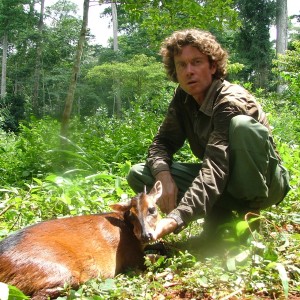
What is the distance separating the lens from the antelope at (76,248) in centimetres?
245

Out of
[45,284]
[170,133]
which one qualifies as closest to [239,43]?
[170,133]

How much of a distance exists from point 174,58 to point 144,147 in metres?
3.03

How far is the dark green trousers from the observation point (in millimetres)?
2906

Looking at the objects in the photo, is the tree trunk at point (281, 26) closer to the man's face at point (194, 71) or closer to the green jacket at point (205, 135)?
the green jacket at point (205, 135)

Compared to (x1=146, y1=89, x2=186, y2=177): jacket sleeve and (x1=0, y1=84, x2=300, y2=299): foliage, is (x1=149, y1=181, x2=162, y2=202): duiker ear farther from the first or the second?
(x1=0, y1=84, x2=300, y2=299): foliage

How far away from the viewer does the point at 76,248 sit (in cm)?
283

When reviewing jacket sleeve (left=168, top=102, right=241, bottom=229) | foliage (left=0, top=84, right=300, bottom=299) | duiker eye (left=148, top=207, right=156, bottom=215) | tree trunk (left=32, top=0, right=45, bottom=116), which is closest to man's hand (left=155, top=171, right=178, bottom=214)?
duiker eye (left=148, top=207, right=156, bottom=215)

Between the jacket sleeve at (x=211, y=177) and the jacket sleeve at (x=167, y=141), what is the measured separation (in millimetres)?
674

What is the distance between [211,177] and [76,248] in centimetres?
107

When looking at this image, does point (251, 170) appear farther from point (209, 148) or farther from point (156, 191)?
point (156, 191)

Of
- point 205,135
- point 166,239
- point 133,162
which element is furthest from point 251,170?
point 133,162

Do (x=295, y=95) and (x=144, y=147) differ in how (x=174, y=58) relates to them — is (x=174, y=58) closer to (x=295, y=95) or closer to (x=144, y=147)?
(x=144, y=147)

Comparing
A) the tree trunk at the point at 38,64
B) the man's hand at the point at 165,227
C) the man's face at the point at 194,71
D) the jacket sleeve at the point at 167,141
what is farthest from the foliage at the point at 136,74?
the man's hand at the point at 165,227

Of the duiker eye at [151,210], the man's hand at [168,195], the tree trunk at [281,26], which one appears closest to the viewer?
the duiker eye at [151,210]
